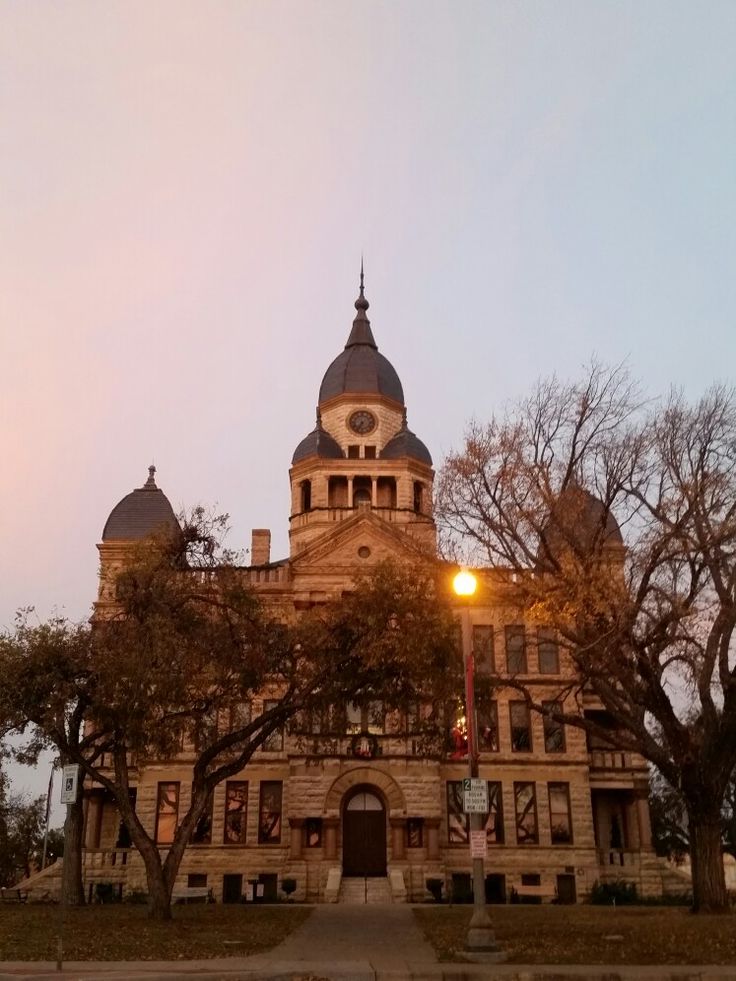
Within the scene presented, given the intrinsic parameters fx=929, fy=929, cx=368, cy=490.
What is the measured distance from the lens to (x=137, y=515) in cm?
5072

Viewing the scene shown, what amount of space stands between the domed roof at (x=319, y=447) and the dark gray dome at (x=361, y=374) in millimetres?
3047

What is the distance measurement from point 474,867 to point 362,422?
39.0m

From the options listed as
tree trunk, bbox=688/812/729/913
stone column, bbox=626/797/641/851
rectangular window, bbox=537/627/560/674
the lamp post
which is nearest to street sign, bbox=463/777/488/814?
the lamp post

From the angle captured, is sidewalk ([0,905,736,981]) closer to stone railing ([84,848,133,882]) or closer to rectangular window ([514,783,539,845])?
rectangular window ([514,783,539,845])

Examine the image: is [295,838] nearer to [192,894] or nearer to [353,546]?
→ [192,894]

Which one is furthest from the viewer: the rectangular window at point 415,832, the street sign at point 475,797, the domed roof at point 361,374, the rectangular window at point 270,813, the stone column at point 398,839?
the domed roof at point 361,374

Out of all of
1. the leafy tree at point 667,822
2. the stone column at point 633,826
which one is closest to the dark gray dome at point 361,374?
the stone column at point 633,826

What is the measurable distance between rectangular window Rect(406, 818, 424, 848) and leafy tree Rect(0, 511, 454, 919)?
52.7ft

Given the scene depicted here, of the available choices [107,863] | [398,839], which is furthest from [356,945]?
[107,863]

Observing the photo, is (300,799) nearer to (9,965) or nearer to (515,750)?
(515,750)

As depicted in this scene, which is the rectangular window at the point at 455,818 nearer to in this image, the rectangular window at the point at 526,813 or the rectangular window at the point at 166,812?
the rectangular window at the point at 526,813

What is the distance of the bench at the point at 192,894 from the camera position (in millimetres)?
38125

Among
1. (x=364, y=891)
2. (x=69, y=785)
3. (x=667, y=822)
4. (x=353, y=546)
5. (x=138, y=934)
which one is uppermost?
(x=353, y=546)

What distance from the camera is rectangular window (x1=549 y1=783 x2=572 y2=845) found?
141 ft
